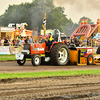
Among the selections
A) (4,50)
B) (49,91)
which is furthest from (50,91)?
(4,50)

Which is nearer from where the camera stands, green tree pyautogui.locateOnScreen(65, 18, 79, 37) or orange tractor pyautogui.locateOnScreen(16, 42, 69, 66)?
orange tractor pyautogui.locateOnScreen(16, 42, 69, 66)

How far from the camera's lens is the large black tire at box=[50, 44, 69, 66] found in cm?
1198

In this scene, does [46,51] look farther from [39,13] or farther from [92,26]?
[39,13]

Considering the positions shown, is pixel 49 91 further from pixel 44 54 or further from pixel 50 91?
pixel 44 54

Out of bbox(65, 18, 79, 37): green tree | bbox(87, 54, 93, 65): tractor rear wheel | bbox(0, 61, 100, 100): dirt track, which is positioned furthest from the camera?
bbox(65, 18, 79, 37): green tree

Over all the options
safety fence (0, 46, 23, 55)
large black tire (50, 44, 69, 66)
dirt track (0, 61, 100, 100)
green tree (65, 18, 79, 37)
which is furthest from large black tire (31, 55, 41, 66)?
green tree (65, 18, 79, 37)

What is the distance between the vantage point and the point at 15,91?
5.41 m

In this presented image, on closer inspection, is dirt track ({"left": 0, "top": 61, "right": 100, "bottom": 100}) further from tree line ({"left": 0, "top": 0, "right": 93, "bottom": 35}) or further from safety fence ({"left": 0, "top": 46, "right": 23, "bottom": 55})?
tree line ({"left": 0, "top": 0, "right": 93, "bottom": 35})

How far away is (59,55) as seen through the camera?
1248 centimetres

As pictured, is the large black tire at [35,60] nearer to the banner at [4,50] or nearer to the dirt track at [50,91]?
the dirt track at [50,91]

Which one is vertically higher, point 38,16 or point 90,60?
point 38,16

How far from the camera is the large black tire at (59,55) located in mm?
11977

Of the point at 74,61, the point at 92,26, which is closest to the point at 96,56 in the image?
the point at 74,61

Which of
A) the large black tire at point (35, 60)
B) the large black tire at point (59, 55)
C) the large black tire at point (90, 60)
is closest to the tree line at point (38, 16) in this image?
the large black tire at point (90, 60)
